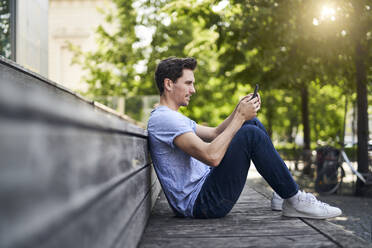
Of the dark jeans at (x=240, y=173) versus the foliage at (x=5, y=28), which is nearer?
the dark jeans at (x=240, y=173)

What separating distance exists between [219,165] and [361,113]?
298 inches

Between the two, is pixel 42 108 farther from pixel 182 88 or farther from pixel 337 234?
pixel 182 88

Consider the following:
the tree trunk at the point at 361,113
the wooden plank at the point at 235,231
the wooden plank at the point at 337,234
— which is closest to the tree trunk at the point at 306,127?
the tree trunk at the point at 361,113

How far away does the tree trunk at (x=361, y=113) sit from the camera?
980 cm

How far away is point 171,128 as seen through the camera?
3166 millimetres

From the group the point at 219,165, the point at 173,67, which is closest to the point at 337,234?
the point at 219,165

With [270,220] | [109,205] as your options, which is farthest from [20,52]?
[109,205]

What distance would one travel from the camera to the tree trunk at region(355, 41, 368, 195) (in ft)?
32.2

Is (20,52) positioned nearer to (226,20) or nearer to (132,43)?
(226,20)

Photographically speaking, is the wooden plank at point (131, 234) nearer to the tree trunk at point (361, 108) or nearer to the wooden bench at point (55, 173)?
the wooden bench at point (55, 173)

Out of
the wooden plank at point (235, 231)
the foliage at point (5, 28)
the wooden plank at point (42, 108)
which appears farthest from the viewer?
the foliage at point (5, 28)

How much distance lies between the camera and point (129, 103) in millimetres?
18750

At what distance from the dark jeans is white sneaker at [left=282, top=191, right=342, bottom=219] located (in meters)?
0.06

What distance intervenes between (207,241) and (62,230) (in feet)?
5.13
